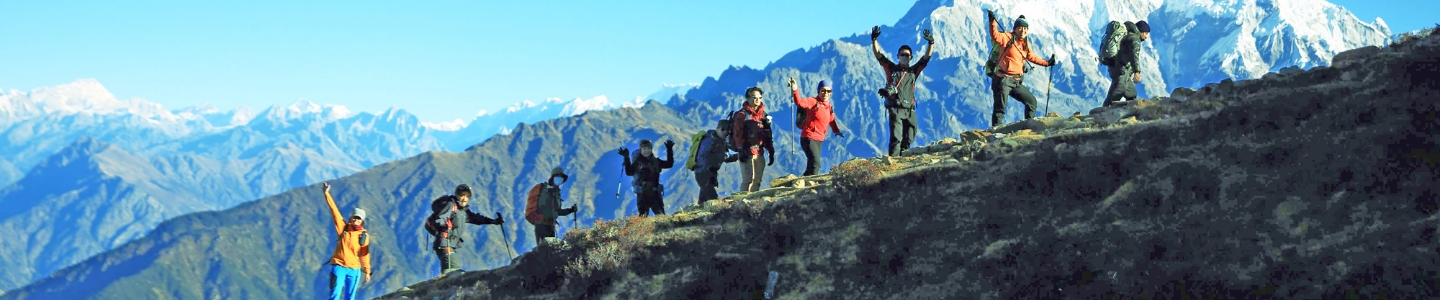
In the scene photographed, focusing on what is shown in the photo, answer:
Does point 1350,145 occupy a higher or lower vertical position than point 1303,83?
lower

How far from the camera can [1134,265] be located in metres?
11.6

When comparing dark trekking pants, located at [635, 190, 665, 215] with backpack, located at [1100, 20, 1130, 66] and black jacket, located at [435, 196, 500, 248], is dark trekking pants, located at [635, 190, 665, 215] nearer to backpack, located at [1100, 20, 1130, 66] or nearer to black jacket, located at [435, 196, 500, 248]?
black jacket, located at [435, 196, 500, 248]

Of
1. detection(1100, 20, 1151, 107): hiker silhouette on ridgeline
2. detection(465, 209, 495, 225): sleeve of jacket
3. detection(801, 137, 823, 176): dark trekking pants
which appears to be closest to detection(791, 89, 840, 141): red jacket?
detection(801, 137, 823, 176): dark trekking pants

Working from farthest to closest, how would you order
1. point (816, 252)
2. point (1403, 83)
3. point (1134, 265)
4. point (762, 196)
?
point (762, 196) → point (1403, 83) → point (816, 252) → point (1134, 265)

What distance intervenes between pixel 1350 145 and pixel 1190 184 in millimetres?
1963

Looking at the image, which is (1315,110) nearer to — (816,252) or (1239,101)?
(1239,101)

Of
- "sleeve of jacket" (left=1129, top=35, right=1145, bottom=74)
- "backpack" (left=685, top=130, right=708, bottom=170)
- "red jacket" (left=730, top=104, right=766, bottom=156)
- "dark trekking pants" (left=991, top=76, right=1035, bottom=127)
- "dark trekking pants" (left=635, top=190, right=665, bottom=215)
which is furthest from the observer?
"sleeve of jacket" (left=1129, top=35, right=1145, bottom=74)

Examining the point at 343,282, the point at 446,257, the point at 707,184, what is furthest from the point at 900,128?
the point at 343,282

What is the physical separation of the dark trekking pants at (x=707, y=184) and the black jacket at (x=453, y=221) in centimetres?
368

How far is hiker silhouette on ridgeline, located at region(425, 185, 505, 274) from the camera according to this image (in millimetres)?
18016

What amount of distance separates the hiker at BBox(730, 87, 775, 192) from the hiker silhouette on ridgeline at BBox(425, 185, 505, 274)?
430cm

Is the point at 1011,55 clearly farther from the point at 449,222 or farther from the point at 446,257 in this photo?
the point at 446,257

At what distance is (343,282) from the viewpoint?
16031 millimetres

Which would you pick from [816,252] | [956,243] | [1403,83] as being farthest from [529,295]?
[1403,83]
